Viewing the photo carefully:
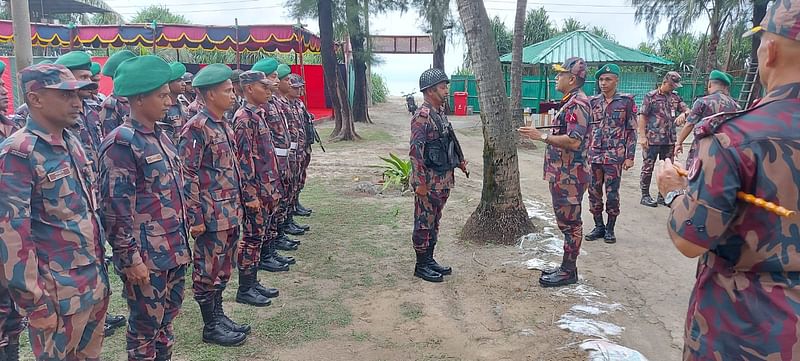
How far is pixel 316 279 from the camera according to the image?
526 centimetres

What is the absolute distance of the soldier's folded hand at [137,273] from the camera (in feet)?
9.05

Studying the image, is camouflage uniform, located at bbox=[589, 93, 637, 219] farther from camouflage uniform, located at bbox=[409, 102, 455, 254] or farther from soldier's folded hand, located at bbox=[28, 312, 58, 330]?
soldier's folded hand, located at bbox=[28, 312, 58, 330]

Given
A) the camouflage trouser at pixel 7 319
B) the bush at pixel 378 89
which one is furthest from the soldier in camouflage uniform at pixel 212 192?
the bush at pixel 378 89

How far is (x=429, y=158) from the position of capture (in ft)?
16.2

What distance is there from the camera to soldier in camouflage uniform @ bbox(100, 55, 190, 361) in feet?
9.11

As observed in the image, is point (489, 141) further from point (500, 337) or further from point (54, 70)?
point (54, 70)

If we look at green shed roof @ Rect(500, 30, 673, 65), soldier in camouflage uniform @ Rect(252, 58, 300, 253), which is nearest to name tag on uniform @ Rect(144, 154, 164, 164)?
soldier in camouflage uniform @ Rect(252, 58, 300, 253)

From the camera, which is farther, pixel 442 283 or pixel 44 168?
pixel 442 283

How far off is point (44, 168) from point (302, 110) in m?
5.07

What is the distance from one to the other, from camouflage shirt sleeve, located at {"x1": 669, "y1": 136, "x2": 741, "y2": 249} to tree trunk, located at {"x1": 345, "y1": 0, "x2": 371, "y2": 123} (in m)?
16.4

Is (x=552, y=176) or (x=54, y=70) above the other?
(x=54, y=70)

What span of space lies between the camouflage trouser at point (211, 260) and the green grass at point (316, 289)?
0.40m

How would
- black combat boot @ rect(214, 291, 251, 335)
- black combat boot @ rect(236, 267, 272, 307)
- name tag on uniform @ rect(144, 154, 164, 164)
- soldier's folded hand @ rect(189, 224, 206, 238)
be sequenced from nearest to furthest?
name tag on uniform @ rect(144, 154, 164, 164) < soldier's folded hand @ rect(189, 224, 206, 238) < black combat boot @ rect(214, 291, 251, 335) < black combat boot @ rect(236, 267, 272, 307)

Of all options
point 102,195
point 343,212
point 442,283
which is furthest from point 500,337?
point 343,212
